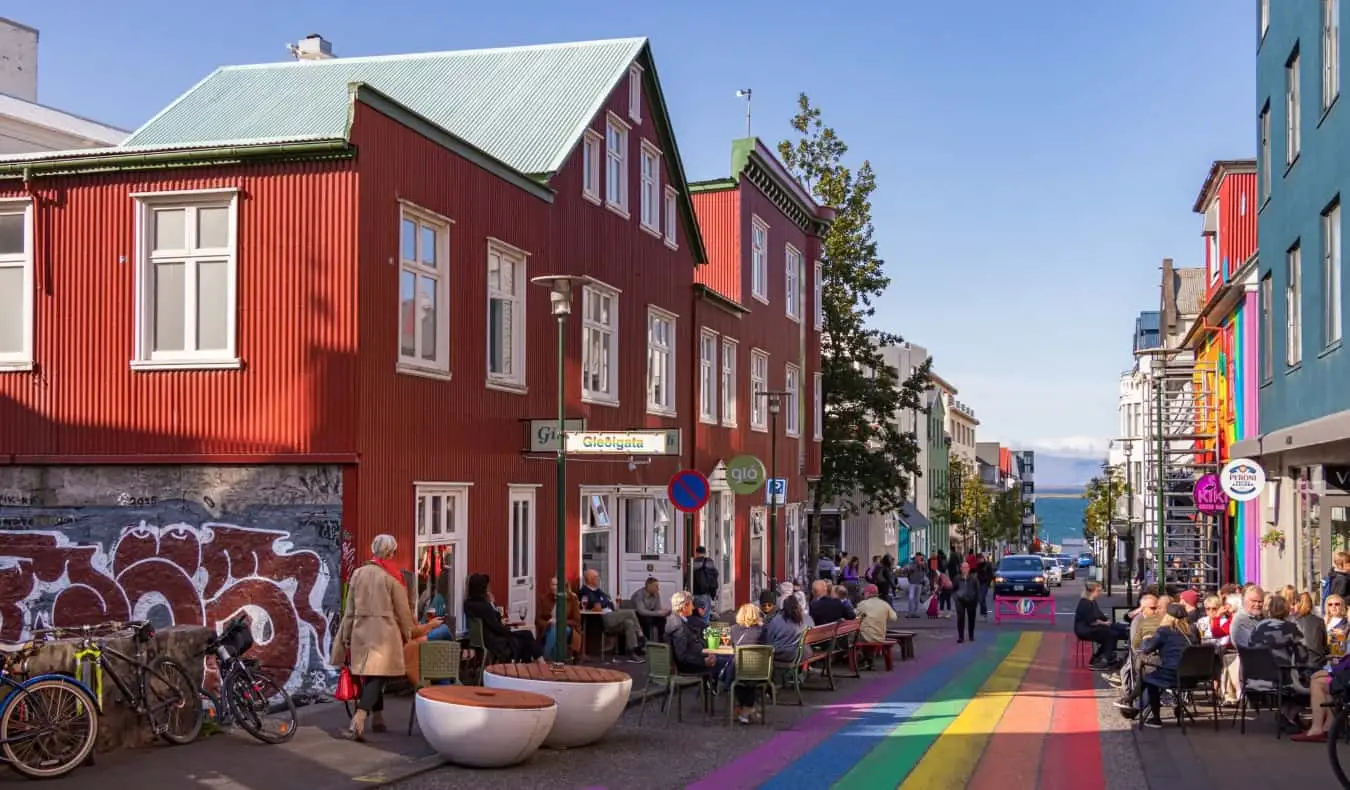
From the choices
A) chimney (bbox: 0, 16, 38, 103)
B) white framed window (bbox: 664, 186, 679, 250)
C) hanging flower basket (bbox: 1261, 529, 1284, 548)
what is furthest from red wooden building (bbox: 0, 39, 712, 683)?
chimney (bbox: 0, 16, 38, 103)

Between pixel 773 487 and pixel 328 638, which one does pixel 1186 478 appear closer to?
pixel 773 487

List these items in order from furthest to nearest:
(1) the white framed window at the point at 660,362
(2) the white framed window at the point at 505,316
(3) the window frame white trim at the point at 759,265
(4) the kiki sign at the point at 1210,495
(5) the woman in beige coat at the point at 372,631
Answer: (3) the window frame white trim at the point at 759,265
(4) the kiki sign at the point at 1210,495
(1) the white framed window at the point at 660,362
(2) the white framed window at the point at 505,316
(5) the woman in beige coat at the point at 372,631

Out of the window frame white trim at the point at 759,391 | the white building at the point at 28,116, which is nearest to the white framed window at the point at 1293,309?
the window frame white trim at the point at 759,391

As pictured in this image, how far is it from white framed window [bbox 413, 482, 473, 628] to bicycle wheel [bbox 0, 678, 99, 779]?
6.52m

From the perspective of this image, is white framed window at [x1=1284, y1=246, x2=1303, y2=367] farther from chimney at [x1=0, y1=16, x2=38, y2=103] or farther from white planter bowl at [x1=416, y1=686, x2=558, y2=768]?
chimney at [x1=0, y1=16, x2=38, y2=103]

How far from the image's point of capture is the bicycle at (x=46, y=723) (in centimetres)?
1100

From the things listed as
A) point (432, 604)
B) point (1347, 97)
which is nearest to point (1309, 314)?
point (1347, 97)

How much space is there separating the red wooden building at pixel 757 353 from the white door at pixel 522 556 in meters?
8.40

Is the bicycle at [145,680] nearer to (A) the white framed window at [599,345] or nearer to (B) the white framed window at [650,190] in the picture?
(A) the white framed window at [599,345]

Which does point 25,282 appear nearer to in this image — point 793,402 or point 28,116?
point 28,116

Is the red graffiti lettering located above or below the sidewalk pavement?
above

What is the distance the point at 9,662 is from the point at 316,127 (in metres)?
12.1

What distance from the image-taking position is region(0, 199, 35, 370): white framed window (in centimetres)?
1764

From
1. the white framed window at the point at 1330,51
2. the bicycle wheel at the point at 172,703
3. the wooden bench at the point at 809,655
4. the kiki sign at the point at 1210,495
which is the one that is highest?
the white framed window at the point at 1330,51
